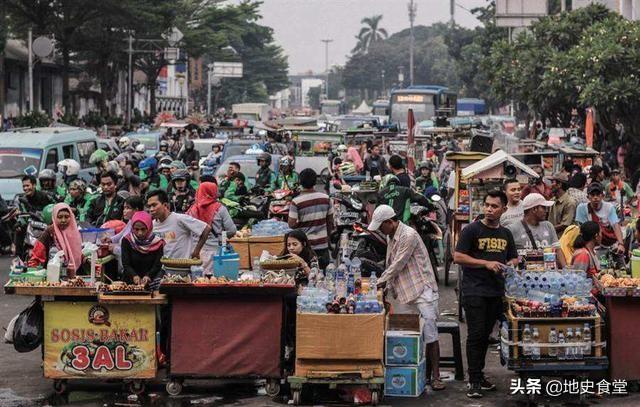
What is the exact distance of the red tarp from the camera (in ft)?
38.0

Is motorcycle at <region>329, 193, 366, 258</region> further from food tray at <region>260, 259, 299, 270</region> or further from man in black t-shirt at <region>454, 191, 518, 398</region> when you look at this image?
man in black t-shirt at <region>454, 191, 518, 398</region>

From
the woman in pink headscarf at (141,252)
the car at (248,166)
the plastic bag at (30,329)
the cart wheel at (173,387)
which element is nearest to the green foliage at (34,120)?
the car at (248,166)

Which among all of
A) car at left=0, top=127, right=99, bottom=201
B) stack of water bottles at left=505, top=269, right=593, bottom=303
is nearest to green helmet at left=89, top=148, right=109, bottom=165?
car at left=0, top=127, right=99, bottom=201

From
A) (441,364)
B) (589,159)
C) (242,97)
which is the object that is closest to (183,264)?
(441,364)

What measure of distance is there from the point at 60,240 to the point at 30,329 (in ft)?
3.88

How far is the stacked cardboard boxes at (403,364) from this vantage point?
37.9 ft

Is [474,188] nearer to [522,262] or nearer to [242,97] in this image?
[522,262]

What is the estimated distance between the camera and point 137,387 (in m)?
11.8

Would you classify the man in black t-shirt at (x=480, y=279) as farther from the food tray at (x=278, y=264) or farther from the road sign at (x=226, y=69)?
the road sign at (x=226, y=69)

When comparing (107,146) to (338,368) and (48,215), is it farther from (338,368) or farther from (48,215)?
(338,368)

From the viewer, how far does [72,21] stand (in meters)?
61.2

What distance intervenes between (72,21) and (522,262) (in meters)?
50.9

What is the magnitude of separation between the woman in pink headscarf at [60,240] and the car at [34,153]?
10940 millimetres

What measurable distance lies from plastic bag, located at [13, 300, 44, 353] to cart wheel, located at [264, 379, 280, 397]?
6.52 feet
